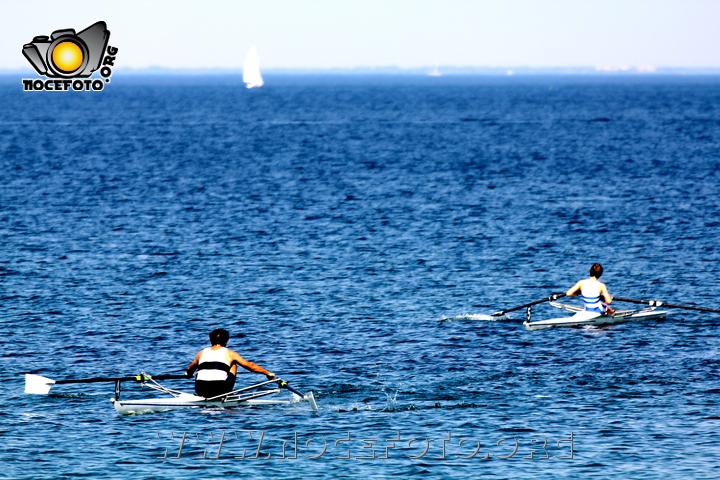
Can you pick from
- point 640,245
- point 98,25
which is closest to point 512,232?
point 640,245

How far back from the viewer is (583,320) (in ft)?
114

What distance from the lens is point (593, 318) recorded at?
34.8 metres

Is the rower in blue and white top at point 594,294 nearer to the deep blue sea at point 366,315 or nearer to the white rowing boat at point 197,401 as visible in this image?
the deep blue sea at point 366,315

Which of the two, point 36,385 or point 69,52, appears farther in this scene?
point 69,52

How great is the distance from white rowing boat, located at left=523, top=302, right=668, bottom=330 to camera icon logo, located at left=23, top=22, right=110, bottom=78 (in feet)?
88.9

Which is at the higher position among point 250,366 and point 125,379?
point 250,366

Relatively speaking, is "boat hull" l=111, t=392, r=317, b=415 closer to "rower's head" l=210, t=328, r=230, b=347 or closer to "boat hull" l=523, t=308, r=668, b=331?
"rower's head" l=210, t=328, r=230, b=347

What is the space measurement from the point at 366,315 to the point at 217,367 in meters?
12.3

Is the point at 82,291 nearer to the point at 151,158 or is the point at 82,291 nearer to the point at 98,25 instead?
the point at 98,25

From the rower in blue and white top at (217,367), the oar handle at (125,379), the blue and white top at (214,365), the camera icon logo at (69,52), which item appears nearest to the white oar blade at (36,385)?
the oar handle at (125,379)

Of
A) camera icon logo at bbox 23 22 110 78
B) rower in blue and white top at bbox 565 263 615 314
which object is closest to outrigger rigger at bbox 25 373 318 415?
rower in blue and white top at bbox 565 263 615 314

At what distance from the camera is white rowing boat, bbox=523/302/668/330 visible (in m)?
34.7

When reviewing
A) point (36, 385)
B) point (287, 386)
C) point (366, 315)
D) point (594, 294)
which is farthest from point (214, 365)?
point (594, 294)

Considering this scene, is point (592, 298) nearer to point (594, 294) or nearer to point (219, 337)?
Result: point (594, 294)
